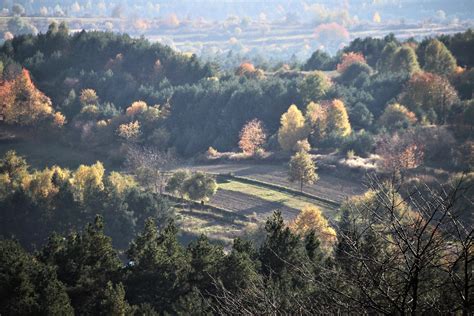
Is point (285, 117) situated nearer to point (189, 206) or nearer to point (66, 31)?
point (189, 206)


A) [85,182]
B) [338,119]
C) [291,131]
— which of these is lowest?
[85,182]

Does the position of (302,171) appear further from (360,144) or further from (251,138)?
(251,138)

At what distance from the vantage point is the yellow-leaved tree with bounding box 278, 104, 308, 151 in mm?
72562

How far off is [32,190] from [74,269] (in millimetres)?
29201

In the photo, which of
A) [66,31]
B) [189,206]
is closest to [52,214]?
[189,206]

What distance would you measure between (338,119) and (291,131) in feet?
18.1

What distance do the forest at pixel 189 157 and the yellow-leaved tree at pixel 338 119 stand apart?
218mm

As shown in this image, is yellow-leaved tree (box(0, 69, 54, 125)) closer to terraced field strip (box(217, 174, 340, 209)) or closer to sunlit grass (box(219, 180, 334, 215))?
terraced field strip (box(217, 174, 340, 209))

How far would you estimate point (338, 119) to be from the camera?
241 feet

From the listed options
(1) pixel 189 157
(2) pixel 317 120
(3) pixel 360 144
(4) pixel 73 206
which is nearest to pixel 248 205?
(4) pixel 73 206

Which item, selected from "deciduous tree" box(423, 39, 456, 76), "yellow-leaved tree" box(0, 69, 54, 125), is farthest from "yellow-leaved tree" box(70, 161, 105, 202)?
"deciduous tree" box(423, 39, 456, 76)

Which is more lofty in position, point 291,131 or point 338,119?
point 338,119

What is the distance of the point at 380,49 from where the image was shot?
4021 inches

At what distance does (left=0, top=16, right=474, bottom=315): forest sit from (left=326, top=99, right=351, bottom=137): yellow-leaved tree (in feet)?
0.72
